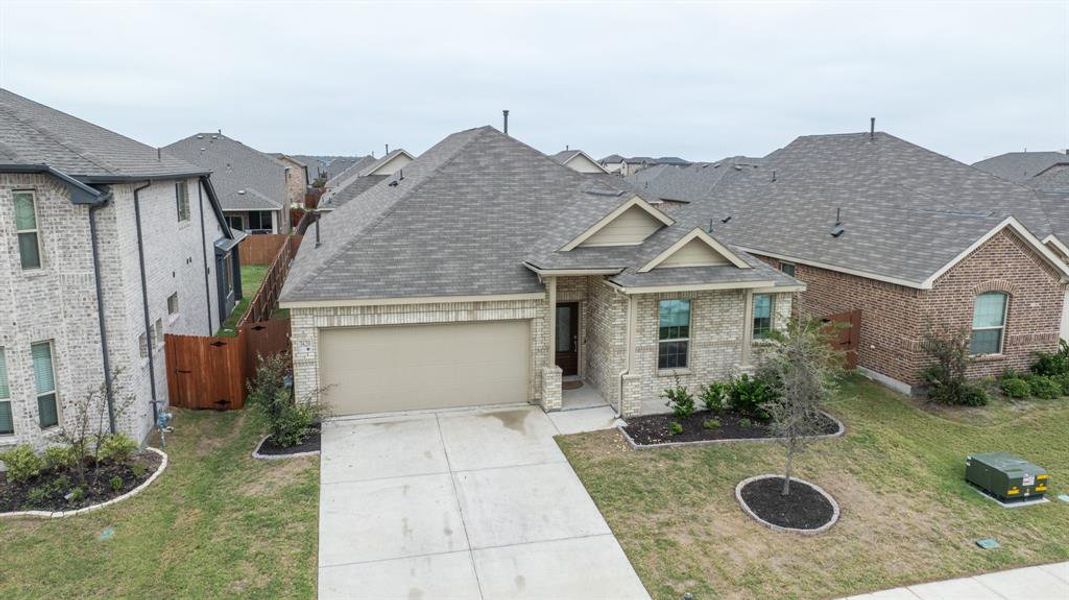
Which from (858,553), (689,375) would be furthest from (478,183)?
(858,553)

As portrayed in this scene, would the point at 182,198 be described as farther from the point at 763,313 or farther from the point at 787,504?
the point at 787,504

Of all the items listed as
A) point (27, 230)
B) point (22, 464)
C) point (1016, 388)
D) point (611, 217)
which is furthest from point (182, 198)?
point (1016, 388)

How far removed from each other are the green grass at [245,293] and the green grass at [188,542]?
411 inches

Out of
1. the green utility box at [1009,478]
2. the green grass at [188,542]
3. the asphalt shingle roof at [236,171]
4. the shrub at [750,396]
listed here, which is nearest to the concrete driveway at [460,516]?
the green grass at [188,542]

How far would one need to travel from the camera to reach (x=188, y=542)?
967 centimetres

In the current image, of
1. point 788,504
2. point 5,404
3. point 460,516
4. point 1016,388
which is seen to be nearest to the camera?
point 460,516

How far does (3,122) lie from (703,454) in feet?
45.3

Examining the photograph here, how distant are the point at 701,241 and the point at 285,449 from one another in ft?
30.8

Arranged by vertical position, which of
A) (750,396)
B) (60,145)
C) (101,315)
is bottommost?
(750,396)

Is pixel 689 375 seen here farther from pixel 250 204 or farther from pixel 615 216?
pixel 250 204

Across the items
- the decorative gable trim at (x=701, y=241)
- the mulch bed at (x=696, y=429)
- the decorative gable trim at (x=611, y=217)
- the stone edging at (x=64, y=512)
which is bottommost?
the stone edging at (x=64, y=512)

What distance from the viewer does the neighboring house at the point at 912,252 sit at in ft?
52.7

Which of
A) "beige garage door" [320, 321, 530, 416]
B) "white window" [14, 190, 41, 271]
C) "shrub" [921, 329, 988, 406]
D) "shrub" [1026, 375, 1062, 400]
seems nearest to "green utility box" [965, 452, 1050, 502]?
"shrub" [921, 329, 988, 406]

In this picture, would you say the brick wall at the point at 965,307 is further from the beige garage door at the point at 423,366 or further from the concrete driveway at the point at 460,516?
the beige garage door at the point at 423,366
